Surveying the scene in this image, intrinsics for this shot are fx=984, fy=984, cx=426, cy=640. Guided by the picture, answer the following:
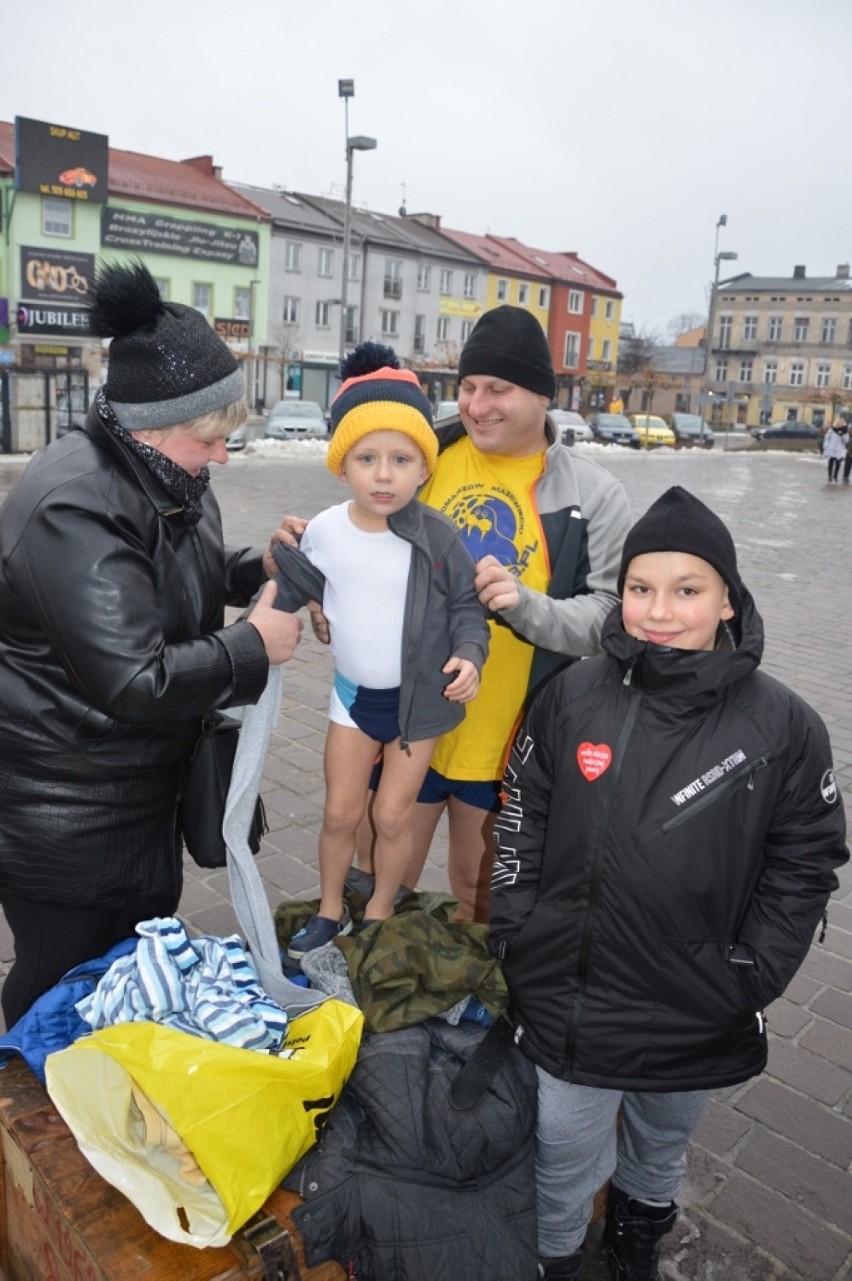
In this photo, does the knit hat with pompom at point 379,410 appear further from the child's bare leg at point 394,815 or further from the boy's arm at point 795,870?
the boy's arm at point 795,870

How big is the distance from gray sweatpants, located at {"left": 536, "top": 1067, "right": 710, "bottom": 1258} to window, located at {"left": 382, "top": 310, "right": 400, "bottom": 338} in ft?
164

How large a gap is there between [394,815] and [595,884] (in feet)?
2.60

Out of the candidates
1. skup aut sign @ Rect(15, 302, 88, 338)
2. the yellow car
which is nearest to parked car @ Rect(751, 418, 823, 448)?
the yellow car

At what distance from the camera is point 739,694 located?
2082 mm

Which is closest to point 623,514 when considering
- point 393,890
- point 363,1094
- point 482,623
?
point 482,623

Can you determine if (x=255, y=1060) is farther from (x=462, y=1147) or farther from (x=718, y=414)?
(x=718, y=414)

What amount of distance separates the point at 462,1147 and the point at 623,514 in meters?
1.71

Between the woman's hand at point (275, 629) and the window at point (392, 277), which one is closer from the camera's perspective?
the woman's hand at point (275, 629)

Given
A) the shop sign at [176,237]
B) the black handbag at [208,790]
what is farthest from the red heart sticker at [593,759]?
the shop sign at [176,237]

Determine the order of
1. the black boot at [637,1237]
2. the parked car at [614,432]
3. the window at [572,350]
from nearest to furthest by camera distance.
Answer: the black boot at [637,1237], the parked car at [614,432], the window at [572,350]

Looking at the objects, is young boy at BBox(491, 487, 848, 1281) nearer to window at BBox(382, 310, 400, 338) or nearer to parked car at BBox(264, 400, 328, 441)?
parked car at BBox(264, 400, 328, 441)

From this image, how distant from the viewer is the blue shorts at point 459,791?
3.00 m

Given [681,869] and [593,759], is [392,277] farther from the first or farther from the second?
[681,869]

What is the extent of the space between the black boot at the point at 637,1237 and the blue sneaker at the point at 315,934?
97 centimetres
